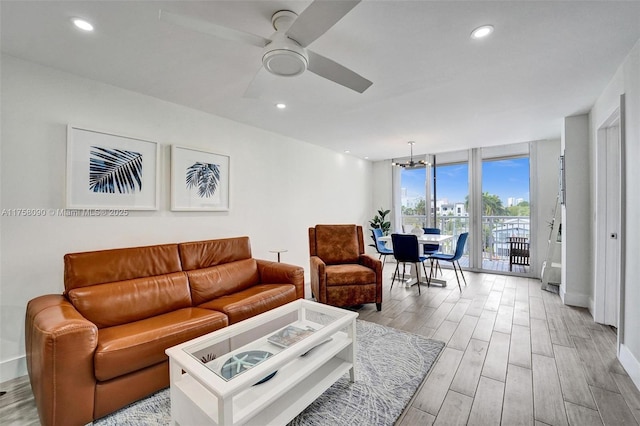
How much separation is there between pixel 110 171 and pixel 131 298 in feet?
4.01

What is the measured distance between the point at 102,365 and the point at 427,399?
2.05 metres

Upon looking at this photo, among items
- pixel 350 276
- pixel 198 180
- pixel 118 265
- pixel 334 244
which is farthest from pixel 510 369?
pixel 198 180

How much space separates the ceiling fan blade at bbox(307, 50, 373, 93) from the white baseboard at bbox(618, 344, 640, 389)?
2752 mm

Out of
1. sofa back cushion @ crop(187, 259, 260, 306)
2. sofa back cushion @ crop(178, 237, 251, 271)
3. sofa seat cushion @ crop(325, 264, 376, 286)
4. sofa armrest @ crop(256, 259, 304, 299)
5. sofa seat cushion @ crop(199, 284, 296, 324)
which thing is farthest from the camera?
sofa seat cushion @ crop(325, 264, 376, 286)

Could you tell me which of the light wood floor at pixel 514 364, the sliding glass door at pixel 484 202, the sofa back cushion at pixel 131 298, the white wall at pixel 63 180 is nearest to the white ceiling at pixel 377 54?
the white wall at pixel 63 180

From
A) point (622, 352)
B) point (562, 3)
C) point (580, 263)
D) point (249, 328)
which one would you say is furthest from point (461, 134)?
point (249, 328)

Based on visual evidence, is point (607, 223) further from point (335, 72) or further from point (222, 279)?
point (222, 279)

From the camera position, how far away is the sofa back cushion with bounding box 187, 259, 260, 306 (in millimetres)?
2666

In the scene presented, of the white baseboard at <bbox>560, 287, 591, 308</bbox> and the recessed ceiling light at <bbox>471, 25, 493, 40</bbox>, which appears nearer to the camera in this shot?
the recessed ceiling light at <bbox>471, 25, 493, 40</bbox>

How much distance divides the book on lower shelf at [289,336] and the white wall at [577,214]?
3.71m

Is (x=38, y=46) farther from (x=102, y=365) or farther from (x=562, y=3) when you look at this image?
(x=562, y=3)

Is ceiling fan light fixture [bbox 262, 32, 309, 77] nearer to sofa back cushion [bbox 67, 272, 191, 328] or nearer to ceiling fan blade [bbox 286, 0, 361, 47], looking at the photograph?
ceiling fan blade [bbox 286, 0, 361, 47]

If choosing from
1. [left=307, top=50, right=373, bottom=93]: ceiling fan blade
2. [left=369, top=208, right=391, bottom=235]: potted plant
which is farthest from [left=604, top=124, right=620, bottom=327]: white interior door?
[left=369, top=208, right=391, bottom=235]: potted plant

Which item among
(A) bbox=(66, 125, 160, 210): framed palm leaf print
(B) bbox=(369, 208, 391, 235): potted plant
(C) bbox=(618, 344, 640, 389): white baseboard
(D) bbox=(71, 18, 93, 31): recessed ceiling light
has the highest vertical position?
(D) bbox=(71, 18, 93, 31): recessed ceiling light
